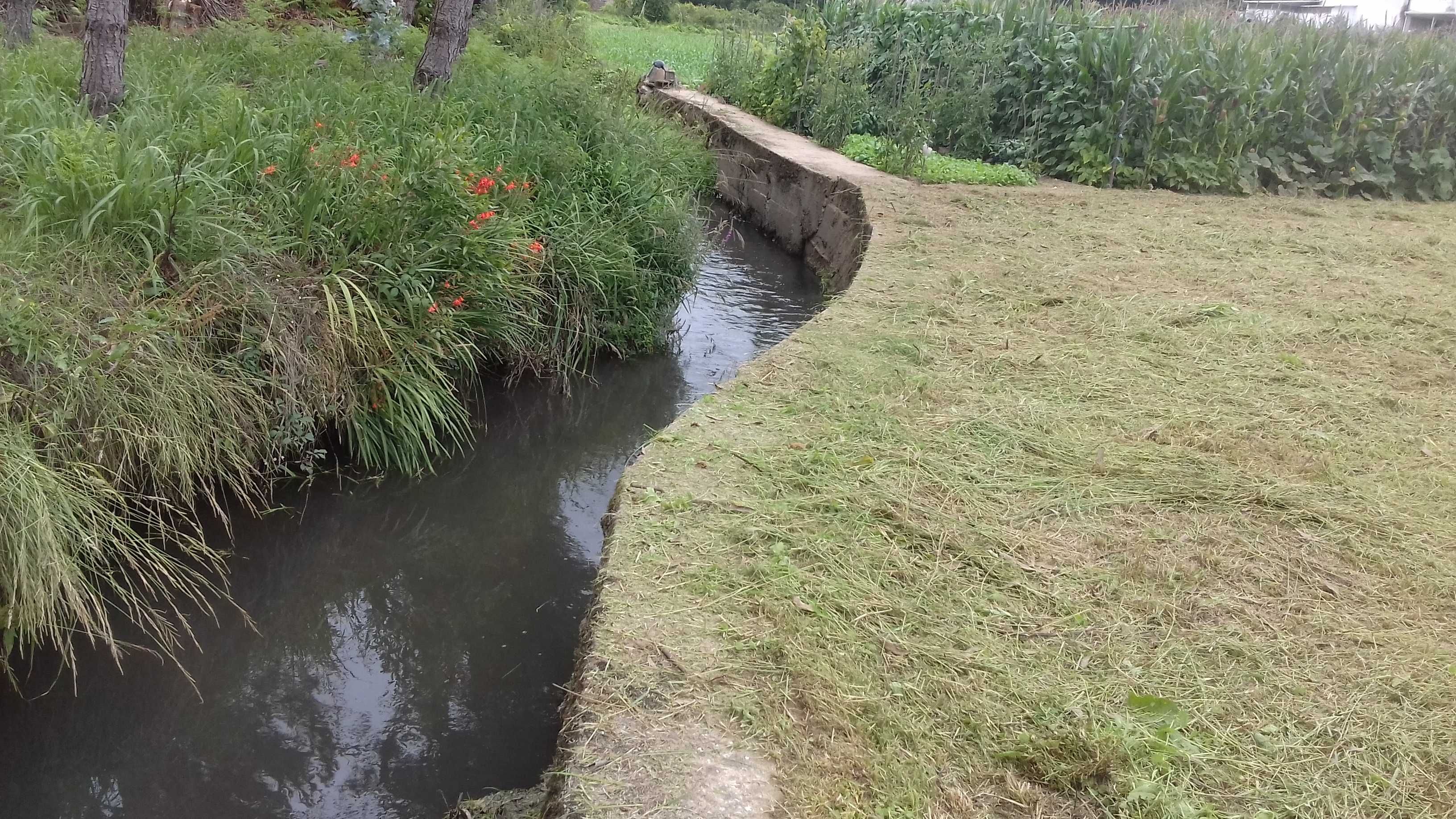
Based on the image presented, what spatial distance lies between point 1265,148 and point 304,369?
395 inches

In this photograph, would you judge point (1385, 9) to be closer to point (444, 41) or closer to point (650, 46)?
point (650, 46)

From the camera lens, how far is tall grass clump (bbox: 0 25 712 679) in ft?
11.0

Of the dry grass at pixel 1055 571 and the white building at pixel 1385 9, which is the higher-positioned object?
the white building at pixel 1385 9

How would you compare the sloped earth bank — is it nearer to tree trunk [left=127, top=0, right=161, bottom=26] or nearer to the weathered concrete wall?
the weathered concrete wall

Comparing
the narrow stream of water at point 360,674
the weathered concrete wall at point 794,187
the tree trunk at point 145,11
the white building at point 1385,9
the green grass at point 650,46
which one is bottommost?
the narrow stream of water at point 360,674

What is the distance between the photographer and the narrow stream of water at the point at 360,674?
3.06m

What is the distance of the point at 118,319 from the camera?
359 cm

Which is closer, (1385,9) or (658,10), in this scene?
(1385,9)

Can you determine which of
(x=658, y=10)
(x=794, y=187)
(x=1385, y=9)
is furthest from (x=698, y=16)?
(x=794, y=187)

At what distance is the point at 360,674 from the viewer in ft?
11.8

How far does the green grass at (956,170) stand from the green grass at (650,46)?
4108mm

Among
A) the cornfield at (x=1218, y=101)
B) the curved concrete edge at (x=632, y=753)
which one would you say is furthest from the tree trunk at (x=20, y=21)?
the cornfield at (x=1218, y=101)

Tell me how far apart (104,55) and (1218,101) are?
31.9ft

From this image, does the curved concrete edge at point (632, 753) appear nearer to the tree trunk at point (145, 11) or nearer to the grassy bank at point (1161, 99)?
the grassy bank at point (1161, 99)
